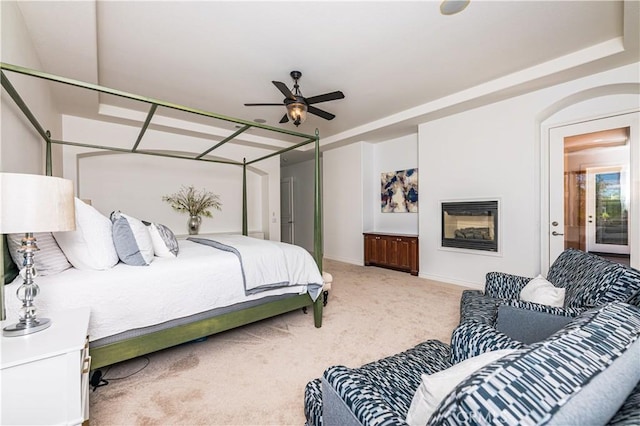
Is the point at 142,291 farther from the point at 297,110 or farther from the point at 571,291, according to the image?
the point at 571,291

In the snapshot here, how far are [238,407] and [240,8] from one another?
9.13 feet

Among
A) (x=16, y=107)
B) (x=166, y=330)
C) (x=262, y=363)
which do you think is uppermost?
(x=16, y=107)

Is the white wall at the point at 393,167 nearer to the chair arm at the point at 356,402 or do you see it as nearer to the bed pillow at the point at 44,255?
the chair arm at the point at 356,402

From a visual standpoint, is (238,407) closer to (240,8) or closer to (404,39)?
(240,8)

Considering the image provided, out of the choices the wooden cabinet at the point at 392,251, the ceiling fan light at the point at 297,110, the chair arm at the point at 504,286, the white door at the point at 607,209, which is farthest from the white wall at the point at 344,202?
the white door at the point at 607,209

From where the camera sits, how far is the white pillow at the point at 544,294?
1.78 m

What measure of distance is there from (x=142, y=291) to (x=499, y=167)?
4.24 metres

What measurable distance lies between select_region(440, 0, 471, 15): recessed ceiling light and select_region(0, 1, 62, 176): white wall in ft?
9.63

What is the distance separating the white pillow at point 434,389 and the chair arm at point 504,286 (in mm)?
1822

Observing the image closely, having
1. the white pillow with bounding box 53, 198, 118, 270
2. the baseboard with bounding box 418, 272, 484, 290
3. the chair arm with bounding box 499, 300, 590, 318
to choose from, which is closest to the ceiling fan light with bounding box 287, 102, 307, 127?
the white pillow with bounding box 53, 198, 118, 270

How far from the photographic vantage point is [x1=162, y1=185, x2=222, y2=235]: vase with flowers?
186 inches

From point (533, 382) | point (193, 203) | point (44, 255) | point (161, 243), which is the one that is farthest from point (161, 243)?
point (193, 203)

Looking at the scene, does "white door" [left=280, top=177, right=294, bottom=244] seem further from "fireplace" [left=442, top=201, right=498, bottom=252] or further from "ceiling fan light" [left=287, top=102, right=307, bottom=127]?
"ceiling fan light" [left=287, top=102, right=307, bottom=127]

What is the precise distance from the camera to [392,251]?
5.05 m
